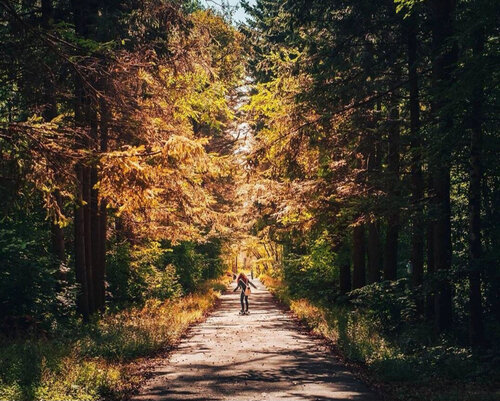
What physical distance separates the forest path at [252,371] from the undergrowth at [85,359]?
1.83 ft

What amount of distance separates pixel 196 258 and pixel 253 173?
1888cm

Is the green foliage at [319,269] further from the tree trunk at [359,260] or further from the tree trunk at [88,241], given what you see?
the tree trunk at [88,241]

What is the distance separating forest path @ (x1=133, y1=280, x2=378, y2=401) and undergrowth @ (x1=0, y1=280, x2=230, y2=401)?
0.56m

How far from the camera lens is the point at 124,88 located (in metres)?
12.6

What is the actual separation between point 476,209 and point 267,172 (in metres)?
8.91

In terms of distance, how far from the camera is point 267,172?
61.7ft

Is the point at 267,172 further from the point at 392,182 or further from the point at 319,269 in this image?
the point at 319,269

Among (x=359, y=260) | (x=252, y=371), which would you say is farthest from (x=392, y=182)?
(x=252, y=371)

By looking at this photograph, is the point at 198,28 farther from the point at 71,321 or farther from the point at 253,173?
the point at 71,321

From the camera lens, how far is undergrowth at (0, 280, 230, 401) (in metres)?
8.10

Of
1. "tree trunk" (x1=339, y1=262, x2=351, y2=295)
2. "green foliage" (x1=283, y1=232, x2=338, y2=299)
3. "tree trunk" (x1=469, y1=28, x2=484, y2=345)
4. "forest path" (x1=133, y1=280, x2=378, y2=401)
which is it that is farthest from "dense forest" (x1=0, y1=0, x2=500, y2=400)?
"tree trunk" (x1=339, y1=262, x2=351, y2=295)

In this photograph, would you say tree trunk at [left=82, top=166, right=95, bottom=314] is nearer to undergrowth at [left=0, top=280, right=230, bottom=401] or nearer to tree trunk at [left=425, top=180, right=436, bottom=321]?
undergrowth at [left=0, top=280, right=230, bottom=401]

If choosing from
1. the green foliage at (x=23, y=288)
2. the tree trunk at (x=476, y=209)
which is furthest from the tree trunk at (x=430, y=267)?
the green foliage at (x=23, y=288)

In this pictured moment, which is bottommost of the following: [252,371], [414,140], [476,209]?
[252,371]
